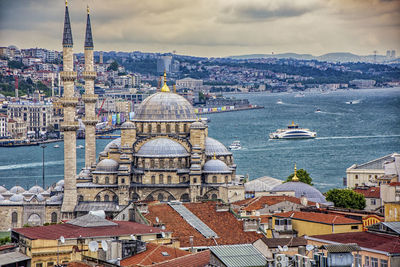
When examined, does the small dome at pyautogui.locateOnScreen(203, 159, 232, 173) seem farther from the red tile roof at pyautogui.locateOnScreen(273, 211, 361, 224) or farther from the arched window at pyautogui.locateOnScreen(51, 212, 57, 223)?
the red tile roof at pyautogui.locateOnScreen(273, 211, 361, 224)

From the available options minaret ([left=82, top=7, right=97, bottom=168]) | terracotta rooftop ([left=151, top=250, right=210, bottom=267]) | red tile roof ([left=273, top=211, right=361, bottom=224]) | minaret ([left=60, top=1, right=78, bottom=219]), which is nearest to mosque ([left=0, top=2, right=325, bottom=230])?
minaret ([left=60, top=1, right=78, bottom=219])

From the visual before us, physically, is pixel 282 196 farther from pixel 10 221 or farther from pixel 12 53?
pixel 12 53

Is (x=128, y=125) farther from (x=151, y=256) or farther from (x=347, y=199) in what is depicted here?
(x=151, y=256)

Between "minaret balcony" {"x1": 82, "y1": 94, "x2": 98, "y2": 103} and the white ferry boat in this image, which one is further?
the white ferry boat

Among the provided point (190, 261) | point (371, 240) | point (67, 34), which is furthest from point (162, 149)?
point (190, 261)

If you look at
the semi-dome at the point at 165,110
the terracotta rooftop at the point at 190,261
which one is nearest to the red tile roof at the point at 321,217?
the terracotta rooftop at the point at 190,261

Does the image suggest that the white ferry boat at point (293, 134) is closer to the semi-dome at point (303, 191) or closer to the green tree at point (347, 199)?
the semi-dome at point (303, 191)

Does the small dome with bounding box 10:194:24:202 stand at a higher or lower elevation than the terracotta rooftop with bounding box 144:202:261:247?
lower

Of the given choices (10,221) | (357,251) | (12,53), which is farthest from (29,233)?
(12,53)
